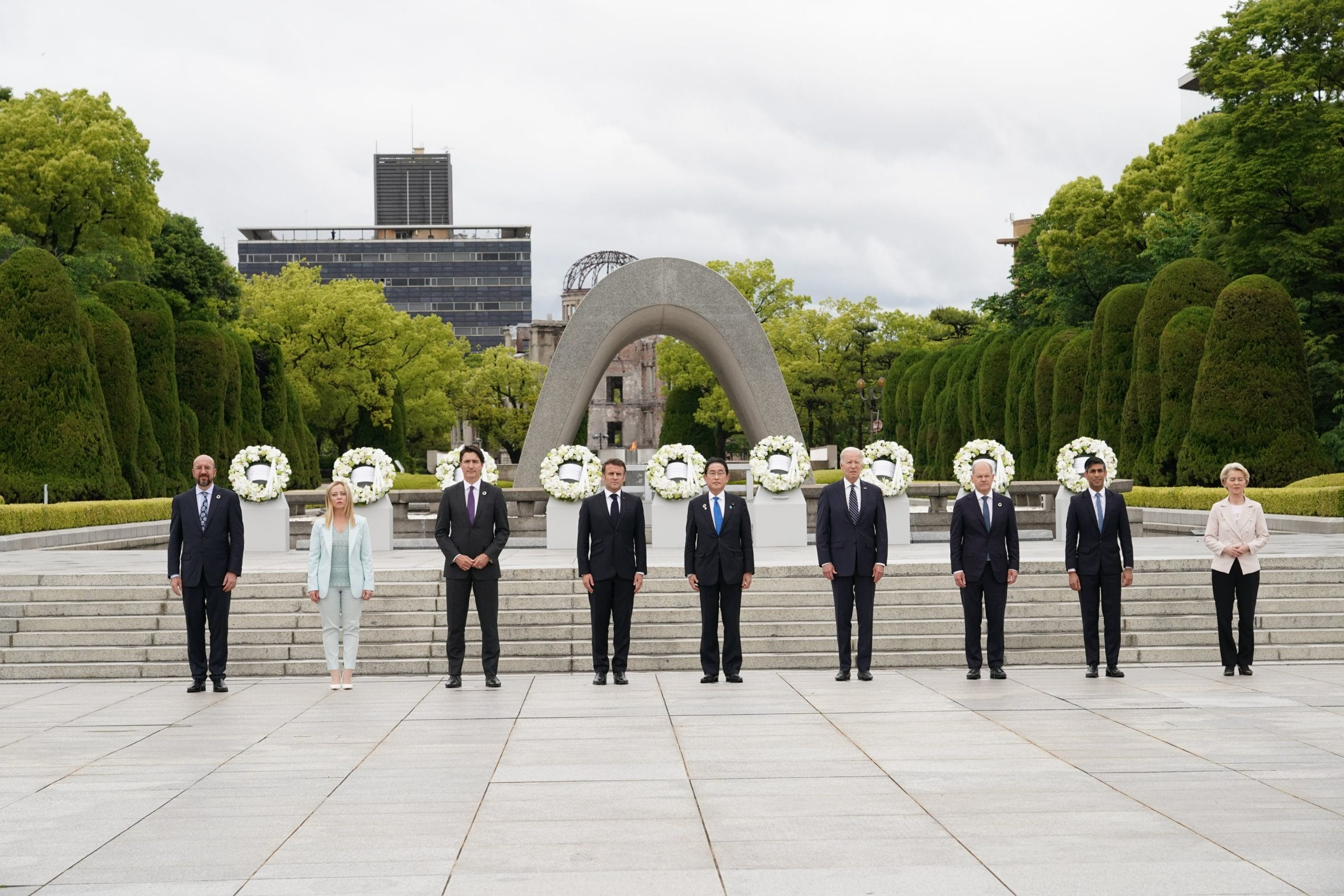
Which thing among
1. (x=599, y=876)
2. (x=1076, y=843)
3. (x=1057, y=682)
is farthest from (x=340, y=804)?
(x=1057, y=682)

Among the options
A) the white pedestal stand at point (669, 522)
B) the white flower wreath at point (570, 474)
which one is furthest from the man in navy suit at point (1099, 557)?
the white flower wreath at point (570, 474)

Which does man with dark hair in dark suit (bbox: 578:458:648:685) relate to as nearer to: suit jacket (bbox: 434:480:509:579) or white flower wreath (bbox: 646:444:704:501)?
suit jacket (bbox: 434:480:509:579)

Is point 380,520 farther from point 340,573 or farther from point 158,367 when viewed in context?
point 158,367

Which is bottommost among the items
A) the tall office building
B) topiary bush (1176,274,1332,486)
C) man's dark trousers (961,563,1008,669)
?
man's dark trousers (961,563,1008,669)

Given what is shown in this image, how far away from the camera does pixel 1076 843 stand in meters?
5.32

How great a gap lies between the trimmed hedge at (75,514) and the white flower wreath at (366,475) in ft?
15.9

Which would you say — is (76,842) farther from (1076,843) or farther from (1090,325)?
(1090,325)

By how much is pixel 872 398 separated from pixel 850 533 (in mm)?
41798

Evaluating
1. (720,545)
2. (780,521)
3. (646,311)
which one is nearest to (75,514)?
(646,311)

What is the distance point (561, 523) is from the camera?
18.1m

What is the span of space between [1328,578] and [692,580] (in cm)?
675

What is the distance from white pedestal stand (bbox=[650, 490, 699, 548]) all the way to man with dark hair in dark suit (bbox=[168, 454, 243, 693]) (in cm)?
785

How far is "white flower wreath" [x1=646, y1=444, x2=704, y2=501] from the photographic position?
1747cm

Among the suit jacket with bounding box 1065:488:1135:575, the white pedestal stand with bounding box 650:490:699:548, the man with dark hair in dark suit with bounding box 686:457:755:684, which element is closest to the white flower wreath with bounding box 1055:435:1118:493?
the white pedestal stand with bounding box 650:490:699:548
